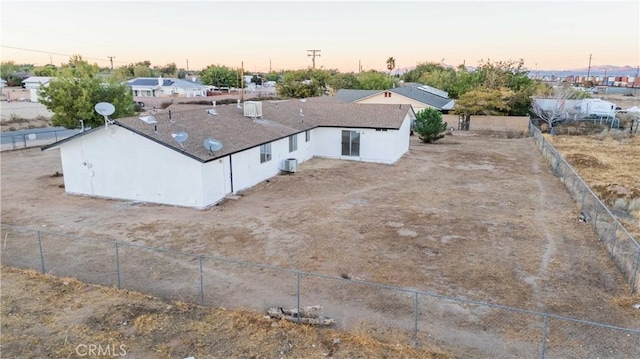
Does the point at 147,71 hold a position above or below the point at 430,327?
above

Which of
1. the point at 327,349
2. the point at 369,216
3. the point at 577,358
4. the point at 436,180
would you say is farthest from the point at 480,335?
the point at 436,180

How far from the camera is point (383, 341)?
991 centimetres

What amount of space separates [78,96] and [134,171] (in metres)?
9.32

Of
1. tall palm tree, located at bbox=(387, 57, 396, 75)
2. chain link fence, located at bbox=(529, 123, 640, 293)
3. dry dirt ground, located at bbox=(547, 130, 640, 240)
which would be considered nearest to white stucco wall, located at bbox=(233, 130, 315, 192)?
chain link fence, located at bbox=(529, 123, 640, 293)

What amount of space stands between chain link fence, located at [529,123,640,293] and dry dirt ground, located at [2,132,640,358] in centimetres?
33

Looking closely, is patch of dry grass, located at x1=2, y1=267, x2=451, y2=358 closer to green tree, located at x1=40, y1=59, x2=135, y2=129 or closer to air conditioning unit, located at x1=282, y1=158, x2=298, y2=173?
air conditioning unit, located at x1=282, y1=158, x2=298, y2=173

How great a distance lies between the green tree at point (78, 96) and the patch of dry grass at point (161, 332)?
17195mm

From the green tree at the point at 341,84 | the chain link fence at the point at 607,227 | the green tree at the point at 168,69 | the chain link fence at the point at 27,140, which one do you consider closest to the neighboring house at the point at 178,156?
the chain link fence at the point at 607,227

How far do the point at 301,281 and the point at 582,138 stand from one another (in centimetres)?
4187

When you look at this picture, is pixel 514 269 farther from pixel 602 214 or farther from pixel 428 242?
pixel 602 214

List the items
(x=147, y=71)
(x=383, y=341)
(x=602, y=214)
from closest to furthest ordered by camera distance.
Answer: (x=383, y=341)
(x=602, y=214)
(x=147, y=71)

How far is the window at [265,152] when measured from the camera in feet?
82.7

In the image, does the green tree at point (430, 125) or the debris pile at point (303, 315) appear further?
the green tree at point (430, 125)

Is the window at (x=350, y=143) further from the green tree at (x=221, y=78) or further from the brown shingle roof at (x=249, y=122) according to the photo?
the green tree at (x=221, y=78)
